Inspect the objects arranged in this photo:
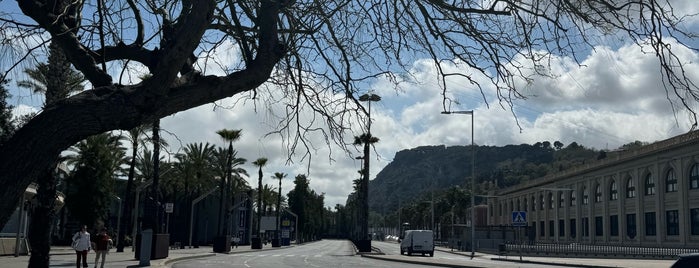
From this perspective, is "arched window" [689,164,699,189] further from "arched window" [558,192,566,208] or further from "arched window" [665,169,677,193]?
"arched window" [558,192,566,208]

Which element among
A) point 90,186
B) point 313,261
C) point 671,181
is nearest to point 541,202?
point 671,181

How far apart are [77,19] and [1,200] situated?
2.26 metres

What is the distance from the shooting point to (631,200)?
245 ft

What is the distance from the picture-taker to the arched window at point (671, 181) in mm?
66625

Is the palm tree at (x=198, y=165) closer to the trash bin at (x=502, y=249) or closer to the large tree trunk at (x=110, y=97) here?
the trash bin at (x=502, y=249)

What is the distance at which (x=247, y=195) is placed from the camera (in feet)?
335

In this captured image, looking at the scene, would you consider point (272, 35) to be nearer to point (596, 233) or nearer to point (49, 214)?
point (49, 214)

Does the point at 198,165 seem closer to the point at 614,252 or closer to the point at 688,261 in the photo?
the point at 614,252

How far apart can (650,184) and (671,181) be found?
3.75 m

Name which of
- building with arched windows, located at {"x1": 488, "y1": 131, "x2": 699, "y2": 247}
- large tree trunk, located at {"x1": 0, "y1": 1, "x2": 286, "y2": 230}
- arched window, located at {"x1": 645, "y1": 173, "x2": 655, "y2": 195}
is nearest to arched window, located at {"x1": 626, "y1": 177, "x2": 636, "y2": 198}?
building with arched windows, located at {"x1": 488, "y1": 131, "x2": 699, "y2": 247}

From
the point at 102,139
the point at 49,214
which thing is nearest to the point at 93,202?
the point at 102,139

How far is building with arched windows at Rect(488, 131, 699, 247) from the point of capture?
63.9 metres

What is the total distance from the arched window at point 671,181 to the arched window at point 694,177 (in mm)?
2527

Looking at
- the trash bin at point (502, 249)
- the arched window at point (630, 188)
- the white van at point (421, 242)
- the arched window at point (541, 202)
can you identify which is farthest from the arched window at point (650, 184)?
the arched window at point (541, 202)
